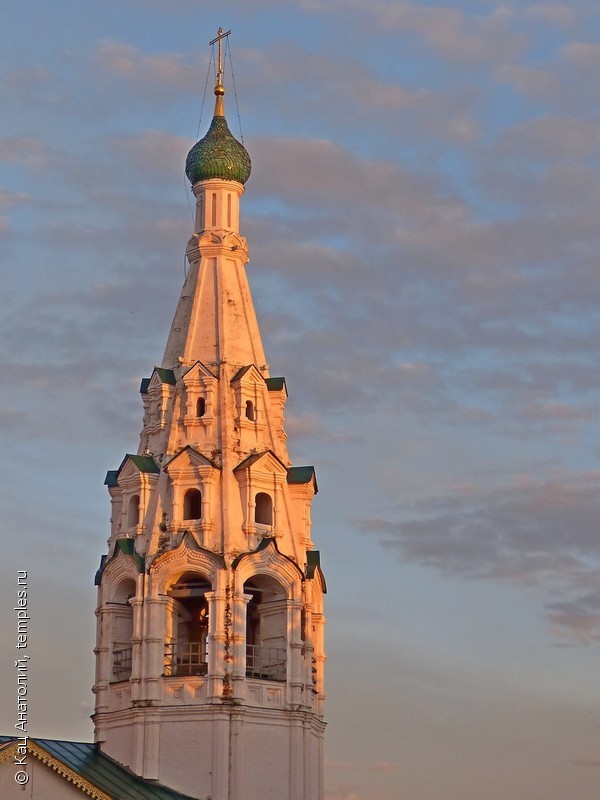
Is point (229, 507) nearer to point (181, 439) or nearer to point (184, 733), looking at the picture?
point (181, 439)

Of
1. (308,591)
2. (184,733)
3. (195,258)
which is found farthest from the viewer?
(195,258)

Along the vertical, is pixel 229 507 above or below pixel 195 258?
below

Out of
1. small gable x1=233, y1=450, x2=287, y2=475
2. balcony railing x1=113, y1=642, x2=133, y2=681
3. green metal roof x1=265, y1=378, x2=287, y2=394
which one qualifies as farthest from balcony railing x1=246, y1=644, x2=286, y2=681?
green metal roof x1=265, y1=378, x2=287, y2=394

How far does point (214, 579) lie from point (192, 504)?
294 cm

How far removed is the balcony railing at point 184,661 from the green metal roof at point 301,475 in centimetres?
600

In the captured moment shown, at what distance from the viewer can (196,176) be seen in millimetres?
54219

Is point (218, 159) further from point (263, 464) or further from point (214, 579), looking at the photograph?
point (214, 579)

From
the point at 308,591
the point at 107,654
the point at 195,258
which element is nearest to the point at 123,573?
the point at 107,654

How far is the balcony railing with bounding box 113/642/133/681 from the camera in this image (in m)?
48.8

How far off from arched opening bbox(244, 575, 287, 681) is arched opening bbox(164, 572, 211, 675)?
53.5 inches

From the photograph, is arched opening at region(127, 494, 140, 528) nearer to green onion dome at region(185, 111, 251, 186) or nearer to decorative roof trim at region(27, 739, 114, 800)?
decorative roof trim at region(27, 739, 114, 800)

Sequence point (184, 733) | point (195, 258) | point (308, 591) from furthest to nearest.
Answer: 1. point (195, 258)
2. point (308, 591)
3. point (184, 733)

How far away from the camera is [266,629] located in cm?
4959

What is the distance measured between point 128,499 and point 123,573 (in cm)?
249
